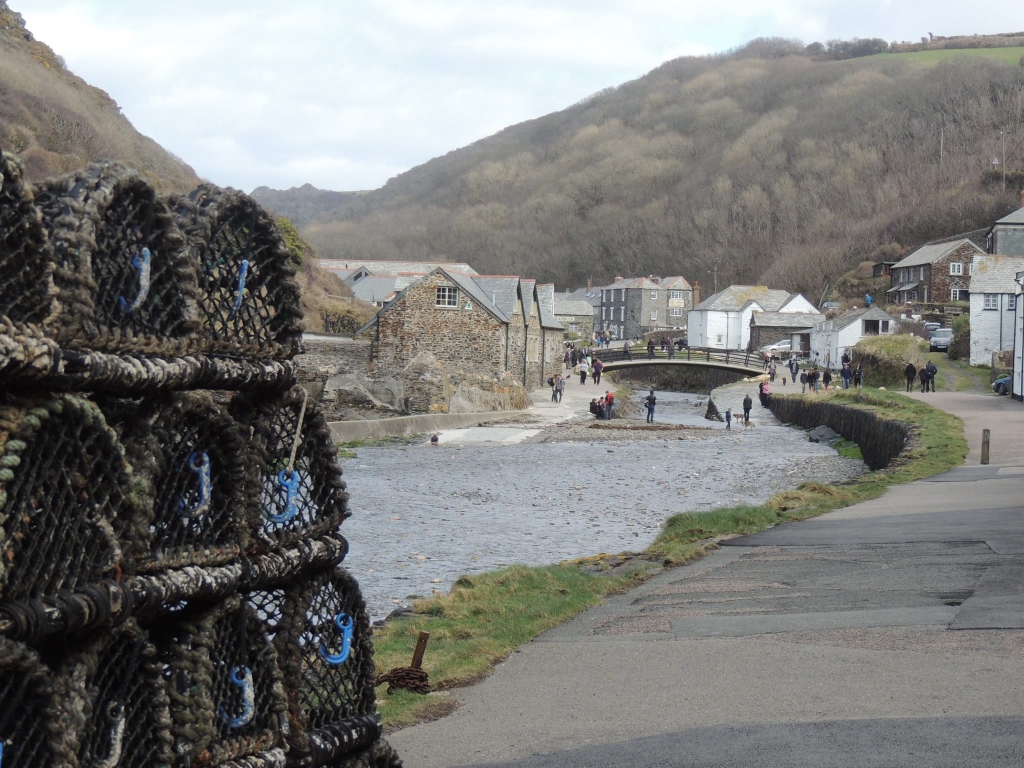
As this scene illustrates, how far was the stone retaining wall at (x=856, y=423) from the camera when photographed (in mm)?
30000

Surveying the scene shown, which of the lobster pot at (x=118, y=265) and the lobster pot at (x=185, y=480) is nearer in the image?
the lobster pot at (x=118, y=265)

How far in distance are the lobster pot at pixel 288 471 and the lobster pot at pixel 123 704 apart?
2.63 feet

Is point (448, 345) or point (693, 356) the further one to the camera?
point (693, 356)

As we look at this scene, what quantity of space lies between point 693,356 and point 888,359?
100ft

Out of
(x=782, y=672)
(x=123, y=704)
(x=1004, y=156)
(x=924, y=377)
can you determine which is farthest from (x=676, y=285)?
(x=123, y=704)

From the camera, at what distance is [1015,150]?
144 metres

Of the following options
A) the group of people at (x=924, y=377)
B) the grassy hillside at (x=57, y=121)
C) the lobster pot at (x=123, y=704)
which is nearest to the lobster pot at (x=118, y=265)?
the lobster pot at (x=123, y=704)

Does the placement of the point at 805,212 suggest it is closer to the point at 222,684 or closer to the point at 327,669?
the point at 327,669

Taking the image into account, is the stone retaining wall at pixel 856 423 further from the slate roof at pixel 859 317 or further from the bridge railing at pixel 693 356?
the bridge railing at pixel 693 356

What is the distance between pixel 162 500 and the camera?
4355 mm

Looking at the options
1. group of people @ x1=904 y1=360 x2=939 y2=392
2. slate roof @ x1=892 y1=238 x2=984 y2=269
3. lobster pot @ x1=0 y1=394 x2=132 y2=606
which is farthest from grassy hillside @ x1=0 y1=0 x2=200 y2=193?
slate roof @ x1=892 y1=238 x2=984 y2=269

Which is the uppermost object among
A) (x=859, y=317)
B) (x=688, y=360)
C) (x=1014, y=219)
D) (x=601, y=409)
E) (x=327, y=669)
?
(x=1014, y=219)

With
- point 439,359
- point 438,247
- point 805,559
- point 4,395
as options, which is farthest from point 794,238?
point 4,395

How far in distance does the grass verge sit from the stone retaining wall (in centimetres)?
659
